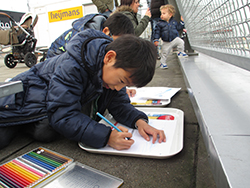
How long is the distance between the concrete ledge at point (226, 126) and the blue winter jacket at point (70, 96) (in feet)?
1.11

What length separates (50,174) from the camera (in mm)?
678

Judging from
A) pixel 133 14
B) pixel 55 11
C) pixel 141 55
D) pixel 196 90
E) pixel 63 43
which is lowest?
pixel 196 90

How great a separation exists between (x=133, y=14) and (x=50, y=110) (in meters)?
1.98

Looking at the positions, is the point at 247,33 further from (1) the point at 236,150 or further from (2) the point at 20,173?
(2) the point at 20,173

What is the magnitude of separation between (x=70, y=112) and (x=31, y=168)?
0.25 meters

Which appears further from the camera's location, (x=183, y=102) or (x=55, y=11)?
(x=55, y=11)

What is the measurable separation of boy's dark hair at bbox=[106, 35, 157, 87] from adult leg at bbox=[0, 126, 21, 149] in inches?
25.1

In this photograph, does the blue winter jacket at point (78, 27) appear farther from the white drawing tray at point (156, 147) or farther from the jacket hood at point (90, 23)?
the white drawing tray at point (156, 147)

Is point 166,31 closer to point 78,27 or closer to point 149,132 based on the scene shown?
point 78,27

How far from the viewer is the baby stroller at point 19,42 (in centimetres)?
413

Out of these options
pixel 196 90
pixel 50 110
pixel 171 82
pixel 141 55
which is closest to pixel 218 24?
pixel 196 90

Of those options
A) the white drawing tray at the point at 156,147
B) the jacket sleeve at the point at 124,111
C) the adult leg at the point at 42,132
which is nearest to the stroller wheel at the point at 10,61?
the adult leg at the point at 42,132

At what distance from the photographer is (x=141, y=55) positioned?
77 centimetres

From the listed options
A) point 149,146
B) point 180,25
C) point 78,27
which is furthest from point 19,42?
point 149,146
